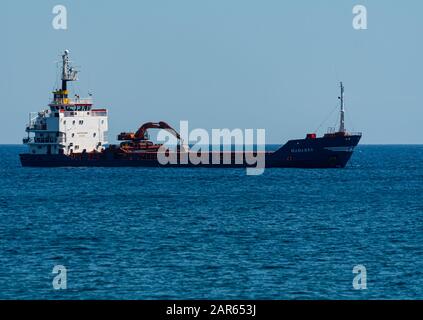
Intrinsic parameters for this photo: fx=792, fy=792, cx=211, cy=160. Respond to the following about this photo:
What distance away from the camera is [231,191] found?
8081 centimetres

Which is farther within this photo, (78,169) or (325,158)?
(78,169)

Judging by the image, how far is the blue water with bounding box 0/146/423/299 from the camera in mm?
31141

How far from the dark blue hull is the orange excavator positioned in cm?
110

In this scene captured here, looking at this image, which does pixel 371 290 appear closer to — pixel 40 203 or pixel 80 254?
pixel 80 254

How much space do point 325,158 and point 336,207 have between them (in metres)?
45.9

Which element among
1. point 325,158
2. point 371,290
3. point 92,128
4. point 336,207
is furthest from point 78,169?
point 371,290

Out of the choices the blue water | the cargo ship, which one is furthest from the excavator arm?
the blue water

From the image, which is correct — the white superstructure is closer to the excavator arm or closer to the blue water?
the excavator arm

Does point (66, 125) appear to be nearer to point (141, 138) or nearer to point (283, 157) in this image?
point (141, 138)

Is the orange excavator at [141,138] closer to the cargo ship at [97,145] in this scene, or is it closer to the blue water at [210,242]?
the cargo ship at [97,145]

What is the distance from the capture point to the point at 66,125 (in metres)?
112

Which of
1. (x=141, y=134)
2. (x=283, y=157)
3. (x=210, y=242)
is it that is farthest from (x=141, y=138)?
(x=210, y=242)

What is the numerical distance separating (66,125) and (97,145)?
6.98 metres

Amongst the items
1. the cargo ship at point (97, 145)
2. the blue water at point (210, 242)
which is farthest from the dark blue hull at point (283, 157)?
the blue water at point (210, 242)
